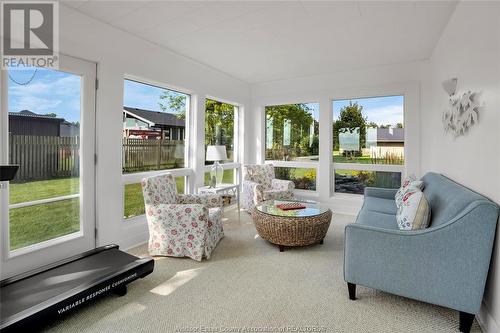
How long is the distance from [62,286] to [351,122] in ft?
15.4

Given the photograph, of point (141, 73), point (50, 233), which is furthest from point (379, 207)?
point (50, 233)

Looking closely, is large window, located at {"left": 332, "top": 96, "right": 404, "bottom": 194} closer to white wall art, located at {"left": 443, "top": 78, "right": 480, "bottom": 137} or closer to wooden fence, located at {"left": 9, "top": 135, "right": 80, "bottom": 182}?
white wall art, located at {"left": 443, "top": 78, "right": 480, "bottom": 137}

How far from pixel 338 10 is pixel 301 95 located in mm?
2556

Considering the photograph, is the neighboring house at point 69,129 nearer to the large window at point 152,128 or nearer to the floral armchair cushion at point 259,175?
the large window at point 152,128

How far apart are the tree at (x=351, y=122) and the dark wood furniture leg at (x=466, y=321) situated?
136 inches

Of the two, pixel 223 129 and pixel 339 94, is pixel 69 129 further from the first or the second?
pixel 339 94

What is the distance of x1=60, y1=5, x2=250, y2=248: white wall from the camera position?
9.14 feet

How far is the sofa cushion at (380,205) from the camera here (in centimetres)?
318

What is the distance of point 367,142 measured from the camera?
4863 millimetres

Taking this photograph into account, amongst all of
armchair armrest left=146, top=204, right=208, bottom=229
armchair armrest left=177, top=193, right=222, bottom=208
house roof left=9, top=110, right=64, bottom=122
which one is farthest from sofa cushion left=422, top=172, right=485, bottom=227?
house roof left=9, top=110, right=64, bottom=122

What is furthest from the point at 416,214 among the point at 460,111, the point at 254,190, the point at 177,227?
the point at 254,190

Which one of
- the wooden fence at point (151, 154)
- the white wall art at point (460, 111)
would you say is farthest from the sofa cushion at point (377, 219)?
the wooden fence at point (151, 154)

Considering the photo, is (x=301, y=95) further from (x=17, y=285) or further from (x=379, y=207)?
(x=17, y=285)

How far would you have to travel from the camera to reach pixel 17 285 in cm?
198
